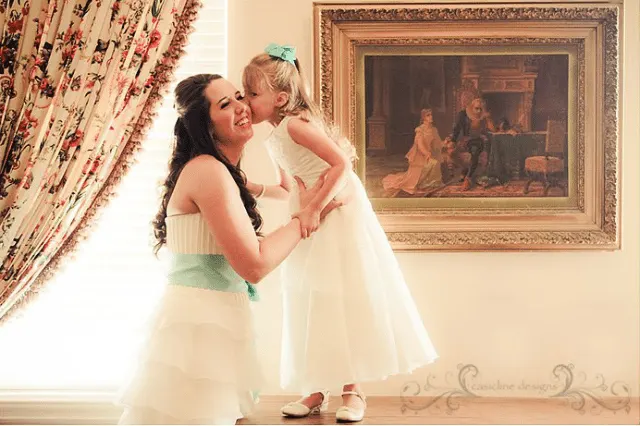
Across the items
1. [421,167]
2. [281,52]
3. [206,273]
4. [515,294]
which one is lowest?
[515,294]

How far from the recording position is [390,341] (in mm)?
2357

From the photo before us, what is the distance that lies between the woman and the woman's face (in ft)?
0.27

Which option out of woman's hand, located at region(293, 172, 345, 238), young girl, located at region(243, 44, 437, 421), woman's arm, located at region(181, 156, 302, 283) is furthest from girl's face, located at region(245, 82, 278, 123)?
woman's arm, located at region(181, 156, 302, 283)

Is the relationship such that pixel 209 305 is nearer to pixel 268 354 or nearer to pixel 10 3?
pixel 268 354

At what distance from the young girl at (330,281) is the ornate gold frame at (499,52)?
347 mm

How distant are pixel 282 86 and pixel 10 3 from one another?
3.65 ft

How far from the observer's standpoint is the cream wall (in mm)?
2908

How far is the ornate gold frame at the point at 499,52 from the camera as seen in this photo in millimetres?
2889

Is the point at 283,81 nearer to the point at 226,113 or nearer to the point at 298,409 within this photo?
the point at 226,113

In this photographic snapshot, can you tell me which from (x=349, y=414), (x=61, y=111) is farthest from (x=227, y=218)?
(x=61, y=111)

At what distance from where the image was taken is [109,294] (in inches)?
118

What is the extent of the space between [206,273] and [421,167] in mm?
1376

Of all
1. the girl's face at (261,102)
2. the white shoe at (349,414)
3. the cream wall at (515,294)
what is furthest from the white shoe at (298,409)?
the girl's face at (261,102)

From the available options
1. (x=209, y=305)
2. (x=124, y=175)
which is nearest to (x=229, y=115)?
(x=209, y=305)
